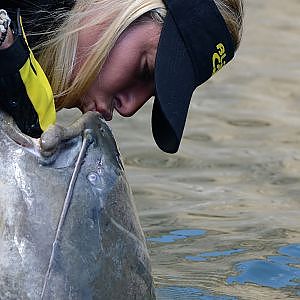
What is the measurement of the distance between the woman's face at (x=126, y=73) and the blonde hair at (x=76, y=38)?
1.1 inches

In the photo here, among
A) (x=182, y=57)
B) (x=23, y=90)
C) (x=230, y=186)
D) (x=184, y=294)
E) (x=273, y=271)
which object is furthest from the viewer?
(x=230, y=186)

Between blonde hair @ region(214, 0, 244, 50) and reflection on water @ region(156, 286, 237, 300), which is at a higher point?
blonde hair @ region(214, 0, 244, 50)

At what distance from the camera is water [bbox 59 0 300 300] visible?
4777 mm

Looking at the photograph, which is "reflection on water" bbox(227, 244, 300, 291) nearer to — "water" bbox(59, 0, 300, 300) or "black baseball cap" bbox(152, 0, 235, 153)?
"water" bbox(59, 0, 300, 300)

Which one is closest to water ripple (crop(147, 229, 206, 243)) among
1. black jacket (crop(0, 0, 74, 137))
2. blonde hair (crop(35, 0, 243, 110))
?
blonde hair (crop(35, 0, 243, 110))

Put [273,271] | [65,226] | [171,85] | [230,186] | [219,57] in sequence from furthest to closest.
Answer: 1. [230,186]
2. [273,271]
3. [219,57]
4. [171,85]
5. [65,226]

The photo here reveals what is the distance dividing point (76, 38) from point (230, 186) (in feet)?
8.52

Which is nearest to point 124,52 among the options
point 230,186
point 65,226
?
point 65,226

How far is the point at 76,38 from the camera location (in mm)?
3568

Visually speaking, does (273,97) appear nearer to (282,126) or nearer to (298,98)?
(298,98)

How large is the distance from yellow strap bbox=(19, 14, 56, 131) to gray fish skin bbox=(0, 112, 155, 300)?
0.19m

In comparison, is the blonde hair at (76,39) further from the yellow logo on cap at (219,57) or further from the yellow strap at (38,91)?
the yellow strap at (38,91)

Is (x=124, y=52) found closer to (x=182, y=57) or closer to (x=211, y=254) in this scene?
(x=182, y=57)

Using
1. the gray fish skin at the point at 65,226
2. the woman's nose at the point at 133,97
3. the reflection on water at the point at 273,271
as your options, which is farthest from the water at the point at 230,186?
the gray fish skin at the point at 65,226
